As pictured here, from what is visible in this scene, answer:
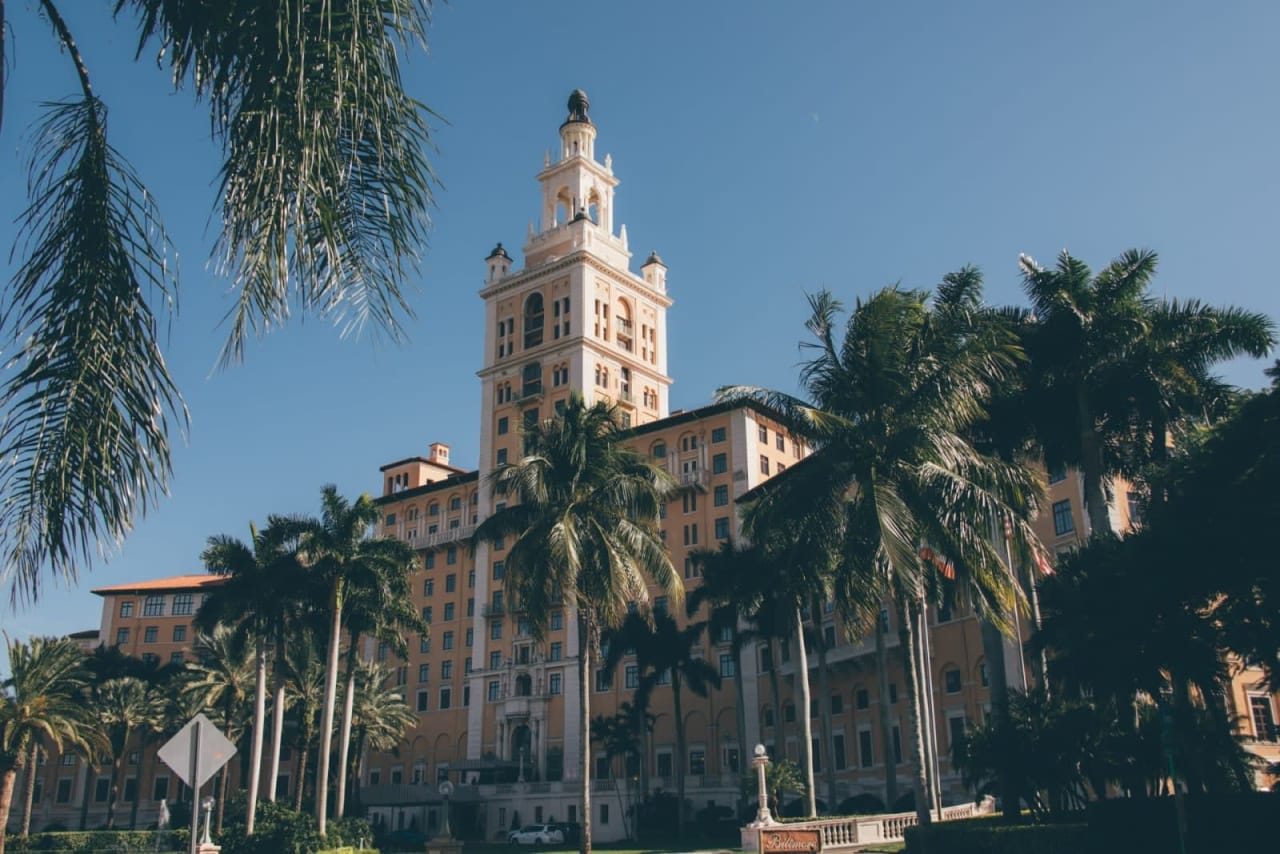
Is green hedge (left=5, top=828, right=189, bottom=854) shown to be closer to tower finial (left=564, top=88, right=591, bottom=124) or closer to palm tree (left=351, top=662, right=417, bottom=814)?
palm tree (left=351, top=662, right=417, bottom=814)

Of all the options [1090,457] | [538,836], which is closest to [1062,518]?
[1090,457]

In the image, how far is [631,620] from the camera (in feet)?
227

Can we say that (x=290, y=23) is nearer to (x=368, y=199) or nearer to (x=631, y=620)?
(x=368, y=199)

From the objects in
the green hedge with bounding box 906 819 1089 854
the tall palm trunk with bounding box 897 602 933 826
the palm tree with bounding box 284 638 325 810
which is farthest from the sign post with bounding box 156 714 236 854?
the palm tree with bounding box 284 638 325 810

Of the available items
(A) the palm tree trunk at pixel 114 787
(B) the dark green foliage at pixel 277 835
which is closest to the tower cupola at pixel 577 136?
(A) the palm tree trunk at pixel 114 787

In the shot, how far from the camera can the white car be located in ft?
238

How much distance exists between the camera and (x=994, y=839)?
2873cm

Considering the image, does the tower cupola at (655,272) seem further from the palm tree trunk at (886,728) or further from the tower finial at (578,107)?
the palm tree trunk at (886,728)

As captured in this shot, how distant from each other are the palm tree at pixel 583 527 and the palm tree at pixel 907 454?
27.6 feet

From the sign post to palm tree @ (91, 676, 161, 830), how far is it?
8886cm

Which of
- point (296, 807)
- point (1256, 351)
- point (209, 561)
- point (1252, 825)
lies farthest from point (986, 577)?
point (209, 561)

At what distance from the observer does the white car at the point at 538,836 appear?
238ft

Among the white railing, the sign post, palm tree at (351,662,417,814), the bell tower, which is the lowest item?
the white railing

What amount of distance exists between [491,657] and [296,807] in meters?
47.5
